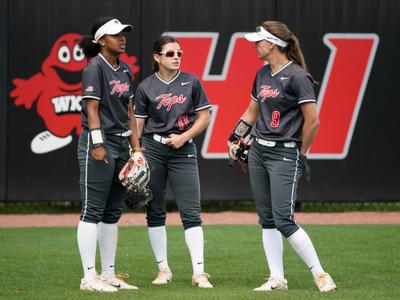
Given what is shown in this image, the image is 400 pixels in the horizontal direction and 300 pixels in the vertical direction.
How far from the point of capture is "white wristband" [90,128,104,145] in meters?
7.59

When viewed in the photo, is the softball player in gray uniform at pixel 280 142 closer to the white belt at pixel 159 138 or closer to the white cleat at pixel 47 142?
the white belt at pixel 159 138

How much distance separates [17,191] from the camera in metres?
14.4

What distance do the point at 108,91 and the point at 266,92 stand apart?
3.78 ft

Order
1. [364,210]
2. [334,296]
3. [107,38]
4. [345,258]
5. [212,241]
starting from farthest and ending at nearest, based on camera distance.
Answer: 1. [364,210]
2. [212,241]
3. [345,258]
4. [107,38]
5. [334,296]

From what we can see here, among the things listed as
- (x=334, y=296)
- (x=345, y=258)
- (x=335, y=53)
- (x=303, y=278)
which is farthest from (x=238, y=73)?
(x=334, y=296)

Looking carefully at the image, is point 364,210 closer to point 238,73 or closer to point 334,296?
point 238,73

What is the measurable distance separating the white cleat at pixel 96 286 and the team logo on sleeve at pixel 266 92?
5.81 feet

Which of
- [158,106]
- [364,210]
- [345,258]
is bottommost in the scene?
[364,210]

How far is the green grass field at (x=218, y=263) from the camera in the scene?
7.62m

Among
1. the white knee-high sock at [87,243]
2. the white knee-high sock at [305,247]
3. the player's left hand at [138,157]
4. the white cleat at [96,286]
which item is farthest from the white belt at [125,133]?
the white knee-high sock at [305,247]

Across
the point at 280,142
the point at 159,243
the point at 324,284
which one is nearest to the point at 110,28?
the point at 280,142

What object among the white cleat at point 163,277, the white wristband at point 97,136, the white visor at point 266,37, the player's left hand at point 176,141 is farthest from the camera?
the white cleat at point 163,277

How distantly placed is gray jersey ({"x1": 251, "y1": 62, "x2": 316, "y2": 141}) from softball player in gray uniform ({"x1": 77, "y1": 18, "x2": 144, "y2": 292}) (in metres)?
0.98

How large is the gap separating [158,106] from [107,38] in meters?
0.74
